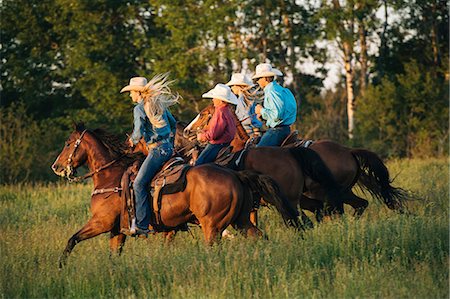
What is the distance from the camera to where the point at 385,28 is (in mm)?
36031

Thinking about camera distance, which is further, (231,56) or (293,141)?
(231,56)

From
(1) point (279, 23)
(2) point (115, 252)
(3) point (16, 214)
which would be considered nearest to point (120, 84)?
(1) point (279, 23)

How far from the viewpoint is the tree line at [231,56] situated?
112 feet

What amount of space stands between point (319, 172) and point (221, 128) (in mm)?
1845

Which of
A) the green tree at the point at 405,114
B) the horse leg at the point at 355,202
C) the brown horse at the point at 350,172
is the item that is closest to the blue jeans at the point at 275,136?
the brown horse at the point at 350,172

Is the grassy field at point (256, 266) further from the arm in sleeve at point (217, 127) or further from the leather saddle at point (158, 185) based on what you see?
the arm in sleeve at point (217, 127)

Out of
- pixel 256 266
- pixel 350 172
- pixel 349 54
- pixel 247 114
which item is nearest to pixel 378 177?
pixel 350 172

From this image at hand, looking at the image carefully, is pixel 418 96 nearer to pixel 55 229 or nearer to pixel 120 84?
pixel 120 84

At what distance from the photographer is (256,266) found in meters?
8.32

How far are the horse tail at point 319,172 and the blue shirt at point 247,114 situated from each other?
1.63 metres

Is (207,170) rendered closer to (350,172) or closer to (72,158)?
(72,158)

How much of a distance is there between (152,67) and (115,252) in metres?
25.9

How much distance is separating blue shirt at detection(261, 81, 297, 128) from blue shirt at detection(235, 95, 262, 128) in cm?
61

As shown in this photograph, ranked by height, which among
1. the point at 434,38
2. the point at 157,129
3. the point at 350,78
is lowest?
the point at 350,78
